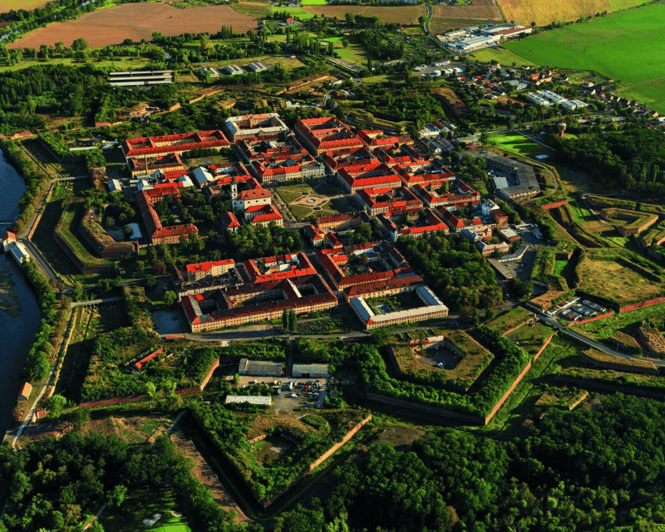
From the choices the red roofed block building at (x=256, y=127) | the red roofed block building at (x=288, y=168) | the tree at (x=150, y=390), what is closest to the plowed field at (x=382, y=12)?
the red roofed block building at (x=256, y=127)

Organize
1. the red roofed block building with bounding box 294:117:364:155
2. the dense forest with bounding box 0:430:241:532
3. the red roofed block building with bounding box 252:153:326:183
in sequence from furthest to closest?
1. the red roofed block building with bounding box 294:117:364:155
2. the red roofed block building with bounding box 252:153:326:183
3. the dense forest with bounding box 0:430:241:532

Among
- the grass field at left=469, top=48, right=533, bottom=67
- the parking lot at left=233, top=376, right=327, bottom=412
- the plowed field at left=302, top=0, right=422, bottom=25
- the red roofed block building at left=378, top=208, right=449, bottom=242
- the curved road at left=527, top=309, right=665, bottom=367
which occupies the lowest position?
the curved road at left=527, top=309, right=665, bottom=367

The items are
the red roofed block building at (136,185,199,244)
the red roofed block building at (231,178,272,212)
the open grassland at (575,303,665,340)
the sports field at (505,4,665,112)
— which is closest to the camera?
the open grassland at (575,303,665,340)

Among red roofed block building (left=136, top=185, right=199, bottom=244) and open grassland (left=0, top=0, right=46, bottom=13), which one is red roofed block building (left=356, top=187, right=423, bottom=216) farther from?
open grassland (left=0, top=0, right=46, bottom=13)

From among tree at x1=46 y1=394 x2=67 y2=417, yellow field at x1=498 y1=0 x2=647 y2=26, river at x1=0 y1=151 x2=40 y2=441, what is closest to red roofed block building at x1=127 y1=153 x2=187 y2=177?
river at x1=0 y1=151 x2=40 y2=441

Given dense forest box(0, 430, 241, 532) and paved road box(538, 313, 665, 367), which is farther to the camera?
paved road box(538, 313, 665, 367)

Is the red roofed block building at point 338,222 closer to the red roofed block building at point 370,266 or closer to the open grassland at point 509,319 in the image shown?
the red roofed block building at point 370,266

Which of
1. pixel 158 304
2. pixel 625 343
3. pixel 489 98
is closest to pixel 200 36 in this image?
pixel 489 98
